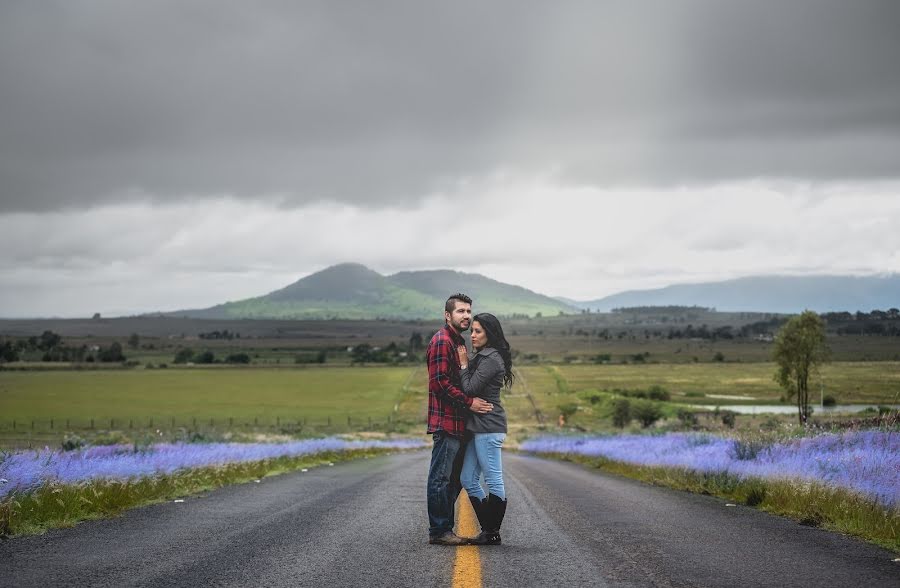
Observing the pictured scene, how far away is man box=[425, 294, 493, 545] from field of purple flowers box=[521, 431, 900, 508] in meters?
5.52

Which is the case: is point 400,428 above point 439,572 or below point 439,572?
below

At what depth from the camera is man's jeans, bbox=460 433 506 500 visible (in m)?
8.99

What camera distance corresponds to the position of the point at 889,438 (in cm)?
1394

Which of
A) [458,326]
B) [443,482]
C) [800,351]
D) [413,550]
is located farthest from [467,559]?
[800,351]

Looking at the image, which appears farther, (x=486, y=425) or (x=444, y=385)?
(x=486, y=425)

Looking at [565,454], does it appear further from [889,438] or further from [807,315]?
[807,315]

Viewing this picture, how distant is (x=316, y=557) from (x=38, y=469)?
621cm

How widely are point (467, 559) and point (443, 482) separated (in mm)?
1496

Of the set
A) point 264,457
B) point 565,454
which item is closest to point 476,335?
point 264,457

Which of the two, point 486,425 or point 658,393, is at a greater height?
point 486,425

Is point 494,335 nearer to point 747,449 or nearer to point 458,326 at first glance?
point 458,326

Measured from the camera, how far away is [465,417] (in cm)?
921

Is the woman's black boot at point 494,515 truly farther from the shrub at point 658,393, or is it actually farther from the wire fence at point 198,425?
the shrub at point 658,393

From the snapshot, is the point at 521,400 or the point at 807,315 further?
the point at 521,400
